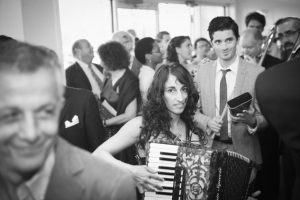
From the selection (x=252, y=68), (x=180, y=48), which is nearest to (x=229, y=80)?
(x=252, y=68)

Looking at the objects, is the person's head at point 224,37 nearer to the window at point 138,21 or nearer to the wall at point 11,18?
the wall at point 11,18

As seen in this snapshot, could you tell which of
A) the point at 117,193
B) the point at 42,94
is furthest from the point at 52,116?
the point at 117,193

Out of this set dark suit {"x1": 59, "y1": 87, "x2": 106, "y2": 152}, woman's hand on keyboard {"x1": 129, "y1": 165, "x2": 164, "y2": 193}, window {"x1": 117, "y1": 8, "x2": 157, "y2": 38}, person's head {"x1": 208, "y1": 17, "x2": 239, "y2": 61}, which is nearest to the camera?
woman's hand on keyboard {"x1": 129, "y1": 165, "x2": 164, "y2": 193}

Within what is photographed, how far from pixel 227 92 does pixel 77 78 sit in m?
2.33

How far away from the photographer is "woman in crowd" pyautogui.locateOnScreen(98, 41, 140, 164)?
12.4ft

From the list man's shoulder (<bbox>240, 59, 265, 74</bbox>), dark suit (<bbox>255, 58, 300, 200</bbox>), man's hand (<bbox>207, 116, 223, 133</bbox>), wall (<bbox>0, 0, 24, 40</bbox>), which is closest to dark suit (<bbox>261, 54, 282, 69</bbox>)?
man's shoulder (<bbox>240, 59, 265, 74</bbox>)

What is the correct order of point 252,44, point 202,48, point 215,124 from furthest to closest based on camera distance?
1. point 202,48
2. point 252,44
3. point 215,124

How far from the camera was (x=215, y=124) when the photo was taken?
9.42 feet

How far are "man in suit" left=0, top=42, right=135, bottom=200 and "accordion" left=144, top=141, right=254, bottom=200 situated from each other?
1.19m

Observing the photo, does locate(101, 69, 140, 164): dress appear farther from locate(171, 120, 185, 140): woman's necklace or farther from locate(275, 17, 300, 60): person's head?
locate(275, 17, 300, 60): person's head

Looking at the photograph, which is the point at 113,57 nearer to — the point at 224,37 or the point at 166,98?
the point at 224,37

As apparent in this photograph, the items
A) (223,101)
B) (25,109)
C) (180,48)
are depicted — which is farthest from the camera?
(180,48)

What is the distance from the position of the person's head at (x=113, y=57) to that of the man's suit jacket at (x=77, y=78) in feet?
2.51

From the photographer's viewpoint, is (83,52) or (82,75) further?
(83,52)
